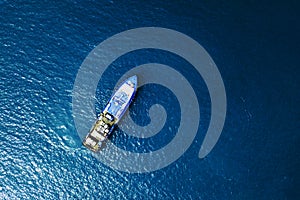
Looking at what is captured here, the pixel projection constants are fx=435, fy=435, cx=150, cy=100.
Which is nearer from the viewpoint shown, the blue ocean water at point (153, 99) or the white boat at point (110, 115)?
the white boat at point (110, 115)

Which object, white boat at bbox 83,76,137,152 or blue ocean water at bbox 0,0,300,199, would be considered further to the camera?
blue ocean water at bbox 0,0,300,199

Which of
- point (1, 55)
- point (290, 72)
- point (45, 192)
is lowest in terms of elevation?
point (45, 192)

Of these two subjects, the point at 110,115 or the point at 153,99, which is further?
the point at 153,99

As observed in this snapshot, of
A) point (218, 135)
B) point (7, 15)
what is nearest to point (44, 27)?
point (7, 15)

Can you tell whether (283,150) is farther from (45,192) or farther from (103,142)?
(45,192)
